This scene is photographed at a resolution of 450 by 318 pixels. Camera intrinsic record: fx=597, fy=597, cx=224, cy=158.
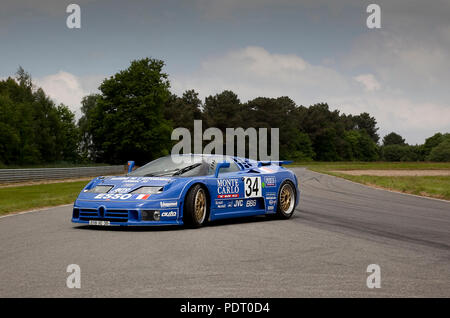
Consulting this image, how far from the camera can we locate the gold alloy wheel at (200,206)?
971 cm

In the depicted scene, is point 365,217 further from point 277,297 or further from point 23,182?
point 23,182

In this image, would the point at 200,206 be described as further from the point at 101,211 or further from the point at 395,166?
the point at 395,166

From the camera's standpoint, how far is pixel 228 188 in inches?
414

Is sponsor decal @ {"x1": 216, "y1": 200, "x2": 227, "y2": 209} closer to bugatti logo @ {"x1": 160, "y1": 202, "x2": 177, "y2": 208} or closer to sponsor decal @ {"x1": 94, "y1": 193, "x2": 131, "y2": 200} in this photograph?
bugatti logo @ {"x1": 160, "y1": 202, "x2": 177, "y2": 208}

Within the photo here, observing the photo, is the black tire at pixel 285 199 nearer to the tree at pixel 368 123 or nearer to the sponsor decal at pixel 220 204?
the sponsor decal at pixel 220 204

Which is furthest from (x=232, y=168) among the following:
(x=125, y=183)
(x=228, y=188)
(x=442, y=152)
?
(x=442, y=152)

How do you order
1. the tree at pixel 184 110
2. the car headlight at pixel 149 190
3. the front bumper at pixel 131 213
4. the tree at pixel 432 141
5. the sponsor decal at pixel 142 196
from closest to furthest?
the front bumper at pixel 131 213 → the sponsor decal at pixel 142 196 → the car headlight at pixel 149 190 → the tree at pixel 184 110 → the tree at pixel 432 141

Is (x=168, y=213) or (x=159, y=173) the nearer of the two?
(x=168, y=213)

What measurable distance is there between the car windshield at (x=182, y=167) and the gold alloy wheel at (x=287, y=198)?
134 cm

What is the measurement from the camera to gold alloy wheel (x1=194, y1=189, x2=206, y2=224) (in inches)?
382

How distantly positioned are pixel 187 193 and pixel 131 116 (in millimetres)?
58321

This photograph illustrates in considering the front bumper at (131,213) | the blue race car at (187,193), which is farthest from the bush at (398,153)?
the front bumper at (131,213)

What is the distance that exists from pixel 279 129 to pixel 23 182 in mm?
87375
